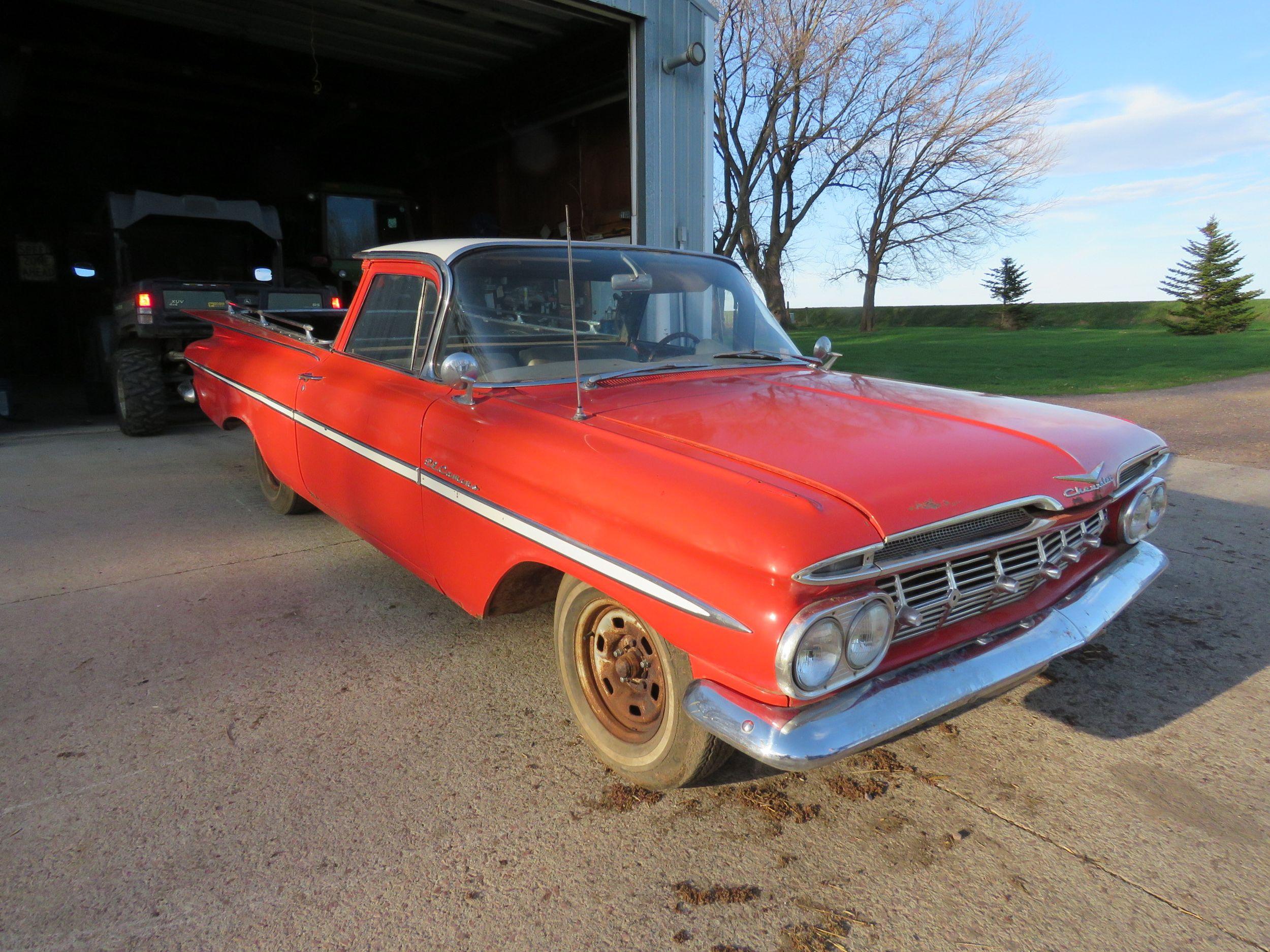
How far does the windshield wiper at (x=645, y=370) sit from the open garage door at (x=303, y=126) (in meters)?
6.41

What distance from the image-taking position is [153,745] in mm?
2604

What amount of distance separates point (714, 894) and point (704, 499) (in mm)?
974

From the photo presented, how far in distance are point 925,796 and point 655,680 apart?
873 mm

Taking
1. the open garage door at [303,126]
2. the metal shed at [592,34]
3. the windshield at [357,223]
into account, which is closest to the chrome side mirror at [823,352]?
the metal shed at [592,34]

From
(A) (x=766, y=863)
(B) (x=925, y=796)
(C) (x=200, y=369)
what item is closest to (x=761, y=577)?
(A) (x=766, y=863)

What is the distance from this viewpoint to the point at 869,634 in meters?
1.90

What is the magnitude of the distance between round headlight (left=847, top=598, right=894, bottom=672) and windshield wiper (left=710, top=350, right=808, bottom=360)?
1681mm

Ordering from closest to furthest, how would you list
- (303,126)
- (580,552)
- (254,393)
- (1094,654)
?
(580,552), (1094,654), (254,393), (303,126)

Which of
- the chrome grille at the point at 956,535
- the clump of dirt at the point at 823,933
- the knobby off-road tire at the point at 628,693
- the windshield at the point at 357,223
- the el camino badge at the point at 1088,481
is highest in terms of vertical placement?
the windshield at the point at 357,223

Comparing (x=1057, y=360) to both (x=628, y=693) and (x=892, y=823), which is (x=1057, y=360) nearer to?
(x=892, y=823)

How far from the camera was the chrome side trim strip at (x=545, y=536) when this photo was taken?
1.93 metres

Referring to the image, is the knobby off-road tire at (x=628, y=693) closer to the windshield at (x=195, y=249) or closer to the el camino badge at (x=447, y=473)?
the el camino badge at (x=447, y=473)

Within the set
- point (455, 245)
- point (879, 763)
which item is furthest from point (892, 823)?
point (455, 245)

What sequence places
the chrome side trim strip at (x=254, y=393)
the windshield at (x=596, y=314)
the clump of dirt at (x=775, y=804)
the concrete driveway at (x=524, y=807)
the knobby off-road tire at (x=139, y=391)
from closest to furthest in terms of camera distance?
1. the concrete driveway at (x=524, y=807)
2. the clump of dirt at (x=775, y=804)
3. the windshield at (x=596, y=314)
4. the chrome side trim strip at (x=254, y=393)
5. the knobby off-road tire at (x=139, y=391)
